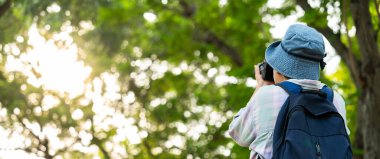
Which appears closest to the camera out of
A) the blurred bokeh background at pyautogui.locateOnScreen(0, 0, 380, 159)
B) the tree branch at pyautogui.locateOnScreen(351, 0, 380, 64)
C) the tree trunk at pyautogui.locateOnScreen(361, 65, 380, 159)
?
the tree branch at pyautogui.locateOnScreen(351, 0, 380, 64)

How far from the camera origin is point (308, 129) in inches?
98.3

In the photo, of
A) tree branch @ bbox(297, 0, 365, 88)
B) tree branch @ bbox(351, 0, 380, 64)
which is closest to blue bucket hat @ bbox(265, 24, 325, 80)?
tree branch @ bbox(351, 0, 380, 64)

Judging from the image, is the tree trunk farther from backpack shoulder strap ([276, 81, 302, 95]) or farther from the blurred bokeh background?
backpack shoulder strap ([276, 81, 302, 95])

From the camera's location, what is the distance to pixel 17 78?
55.3 feet

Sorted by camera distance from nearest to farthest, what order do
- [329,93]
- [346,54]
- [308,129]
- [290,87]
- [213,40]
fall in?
[308,129]
[290,87]
[329,93]
[346,54]
[213,40]

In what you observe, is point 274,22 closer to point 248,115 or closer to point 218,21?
point 218,21

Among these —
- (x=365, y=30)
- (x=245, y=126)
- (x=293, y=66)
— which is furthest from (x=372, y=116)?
(x=245, y=126)

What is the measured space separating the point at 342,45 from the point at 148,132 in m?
11.5

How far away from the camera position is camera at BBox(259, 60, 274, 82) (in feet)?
9.13

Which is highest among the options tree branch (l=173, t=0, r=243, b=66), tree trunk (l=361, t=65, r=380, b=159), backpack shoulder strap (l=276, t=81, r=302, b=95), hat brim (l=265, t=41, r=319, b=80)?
tree branch (l=173, t=0, r=243, b=66)

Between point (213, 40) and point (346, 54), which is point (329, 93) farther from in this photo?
point (213, 40)

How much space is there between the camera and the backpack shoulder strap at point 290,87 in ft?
8.50

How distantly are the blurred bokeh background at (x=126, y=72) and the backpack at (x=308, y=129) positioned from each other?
6773 mm

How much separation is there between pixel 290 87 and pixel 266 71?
211mm
